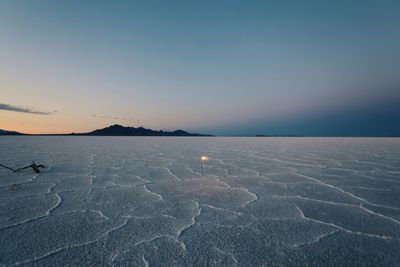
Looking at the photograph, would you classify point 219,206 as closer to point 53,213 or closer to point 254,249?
point 254,249

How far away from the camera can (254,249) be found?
3.60 feet

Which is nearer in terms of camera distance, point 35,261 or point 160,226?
point 35,261

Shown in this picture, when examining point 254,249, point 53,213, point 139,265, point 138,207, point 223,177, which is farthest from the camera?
point 223,177

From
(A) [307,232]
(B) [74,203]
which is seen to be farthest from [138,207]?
(A) [307,232]

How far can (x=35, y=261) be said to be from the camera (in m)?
0.98

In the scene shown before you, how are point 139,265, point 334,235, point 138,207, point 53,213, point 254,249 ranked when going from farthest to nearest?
point 138,207 → point 53,213 → point 334,235 → point 254,249 → point 139,265

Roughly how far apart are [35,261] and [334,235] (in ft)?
4.74

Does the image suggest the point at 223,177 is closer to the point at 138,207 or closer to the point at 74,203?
the point at 138,207

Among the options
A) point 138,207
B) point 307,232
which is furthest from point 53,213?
point 307,232

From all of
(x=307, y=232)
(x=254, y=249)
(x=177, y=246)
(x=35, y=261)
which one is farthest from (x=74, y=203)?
(x=307, y=232)

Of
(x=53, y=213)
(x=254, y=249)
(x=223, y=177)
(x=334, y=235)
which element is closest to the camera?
(x=254, y=249)

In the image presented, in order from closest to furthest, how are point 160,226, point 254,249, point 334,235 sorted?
1. point 254,249
2. point 334,235
3. point 160,226

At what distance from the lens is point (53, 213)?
1.55 meters

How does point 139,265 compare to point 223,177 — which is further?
point 223,177
